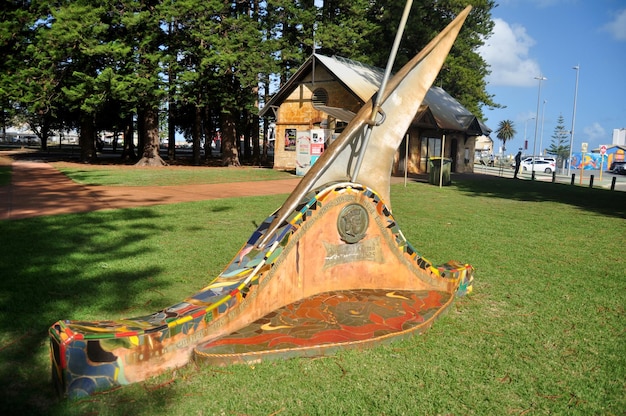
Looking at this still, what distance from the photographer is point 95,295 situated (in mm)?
5152

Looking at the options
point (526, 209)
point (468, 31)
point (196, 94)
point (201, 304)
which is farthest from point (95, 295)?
point (468, 31)

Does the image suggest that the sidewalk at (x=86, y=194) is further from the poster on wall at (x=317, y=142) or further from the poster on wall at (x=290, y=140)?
the poster on wall at (x=290, y=140)

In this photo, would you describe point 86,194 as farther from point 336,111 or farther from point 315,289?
point 336,111

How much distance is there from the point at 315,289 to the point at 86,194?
11257 millimetres

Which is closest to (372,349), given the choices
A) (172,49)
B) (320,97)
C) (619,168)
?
(320,97)

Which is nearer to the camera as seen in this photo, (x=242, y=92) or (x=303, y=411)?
(x=303, y=411)

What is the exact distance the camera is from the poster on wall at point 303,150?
2278 centimetres

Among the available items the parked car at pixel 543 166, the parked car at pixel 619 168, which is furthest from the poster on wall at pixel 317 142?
the parked car at pixel 619 168

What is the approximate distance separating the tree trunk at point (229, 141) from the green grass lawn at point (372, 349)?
20091mm

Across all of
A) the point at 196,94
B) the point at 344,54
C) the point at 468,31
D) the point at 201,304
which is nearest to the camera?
the point at 201,304

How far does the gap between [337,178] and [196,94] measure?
23797 millimetres

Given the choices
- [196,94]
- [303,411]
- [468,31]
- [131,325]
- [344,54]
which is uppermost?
[468,31]

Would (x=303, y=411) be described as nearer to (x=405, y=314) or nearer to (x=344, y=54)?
(x=405, y=314)

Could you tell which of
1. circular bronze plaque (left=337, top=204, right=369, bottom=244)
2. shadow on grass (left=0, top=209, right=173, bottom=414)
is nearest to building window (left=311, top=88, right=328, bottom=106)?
shadow on grass (left=0, top=209, right=173, bottom=414)
